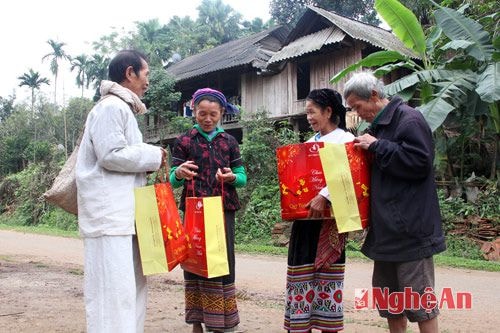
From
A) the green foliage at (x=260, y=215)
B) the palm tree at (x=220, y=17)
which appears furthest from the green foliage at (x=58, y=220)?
the palm tree at (x=220, y=17)

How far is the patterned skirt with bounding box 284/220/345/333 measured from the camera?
2.69 meters

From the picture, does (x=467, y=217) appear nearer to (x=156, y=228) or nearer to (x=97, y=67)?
(x=156, y=228)

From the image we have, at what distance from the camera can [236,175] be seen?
308 cm

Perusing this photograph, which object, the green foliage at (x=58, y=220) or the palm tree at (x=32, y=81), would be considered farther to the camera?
the palm tree at (x=32, y=81)

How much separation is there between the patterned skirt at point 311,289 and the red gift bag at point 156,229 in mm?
710

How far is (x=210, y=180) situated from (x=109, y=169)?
811 millimetres

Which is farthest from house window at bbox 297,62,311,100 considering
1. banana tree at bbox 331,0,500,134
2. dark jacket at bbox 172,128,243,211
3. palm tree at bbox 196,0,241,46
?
palm tree at bbox 196,0,241,46

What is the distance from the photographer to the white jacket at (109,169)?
7.64 ft

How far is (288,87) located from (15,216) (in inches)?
501

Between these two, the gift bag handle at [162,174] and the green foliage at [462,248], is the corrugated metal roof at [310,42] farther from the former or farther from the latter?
the gift bag handle at [162,174]

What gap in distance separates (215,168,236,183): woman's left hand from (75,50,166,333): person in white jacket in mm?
550

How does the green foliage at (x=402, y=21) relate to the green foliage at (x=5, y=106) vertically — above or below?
below

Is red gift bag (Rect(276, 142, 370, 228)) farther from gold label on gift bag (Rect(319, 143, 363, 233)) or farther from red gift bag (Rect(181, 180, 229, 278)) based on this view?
red gift bag (Rect(181, 180, 229, 278))

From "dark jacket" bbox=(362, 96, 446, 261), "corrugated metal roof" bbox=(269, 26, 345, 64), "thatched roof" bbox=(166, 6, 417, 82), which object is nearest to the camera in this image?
"dark jacket" bbox=(362, 96, 446, 261)
